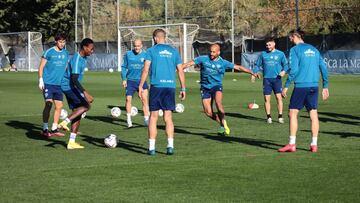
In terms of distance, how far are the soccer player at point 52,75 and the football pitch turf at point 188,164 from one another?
47cm

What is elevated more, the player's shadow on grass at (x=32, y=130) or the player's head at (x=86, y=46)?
the player's head at (x=86, y=46)

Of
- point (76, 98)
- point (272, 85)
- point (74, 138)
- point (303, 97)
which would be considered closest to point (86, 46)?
point (76, 98)

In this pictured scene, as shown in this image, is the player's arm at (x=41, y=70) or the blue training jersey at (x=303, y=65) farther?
the player's arm at (x=41, y=70)

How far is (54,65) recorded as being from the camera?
16688 mm

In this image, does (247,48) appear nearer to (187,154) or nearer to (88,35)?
(88,35)

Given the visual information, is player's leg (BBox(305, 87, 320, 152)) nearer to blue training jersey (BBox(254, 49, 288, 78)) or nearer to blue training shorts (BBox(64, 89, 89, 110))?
blue training shorts (BBox(64, 89, 89, 110))

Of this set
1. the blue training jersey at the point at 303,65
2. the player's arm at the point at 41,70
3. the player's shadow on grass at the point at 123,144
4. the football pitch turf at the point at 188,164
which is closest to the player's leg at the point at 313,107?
the blue training jersey at the point at 303,65

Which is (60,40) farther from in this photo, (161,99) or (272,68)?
(272,68)

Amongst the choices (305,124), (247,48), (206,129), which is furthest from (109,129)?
(247,48)

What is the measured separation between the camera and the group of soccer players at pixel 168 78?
12.7 m

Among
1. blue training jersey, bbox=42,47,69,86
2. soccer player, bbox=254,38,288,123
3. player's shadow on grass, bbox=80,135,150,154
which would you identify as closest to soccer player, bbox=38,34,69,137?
blue training jersey, bbox=42,47,69,86

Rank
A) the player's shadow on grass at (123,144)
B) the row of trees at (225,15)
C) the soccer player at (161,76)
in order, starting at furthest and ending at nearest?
the row of trees at (225,15) → the player's shadow on grass at (123,144) → the soccer player at (161,76)

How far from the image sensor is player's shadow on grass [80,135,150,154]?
13533mm

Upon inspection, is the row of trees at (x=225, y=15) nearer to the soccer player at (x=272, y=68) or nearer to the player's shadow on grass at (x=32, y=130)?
the soccer player at (x=272, y=68)
